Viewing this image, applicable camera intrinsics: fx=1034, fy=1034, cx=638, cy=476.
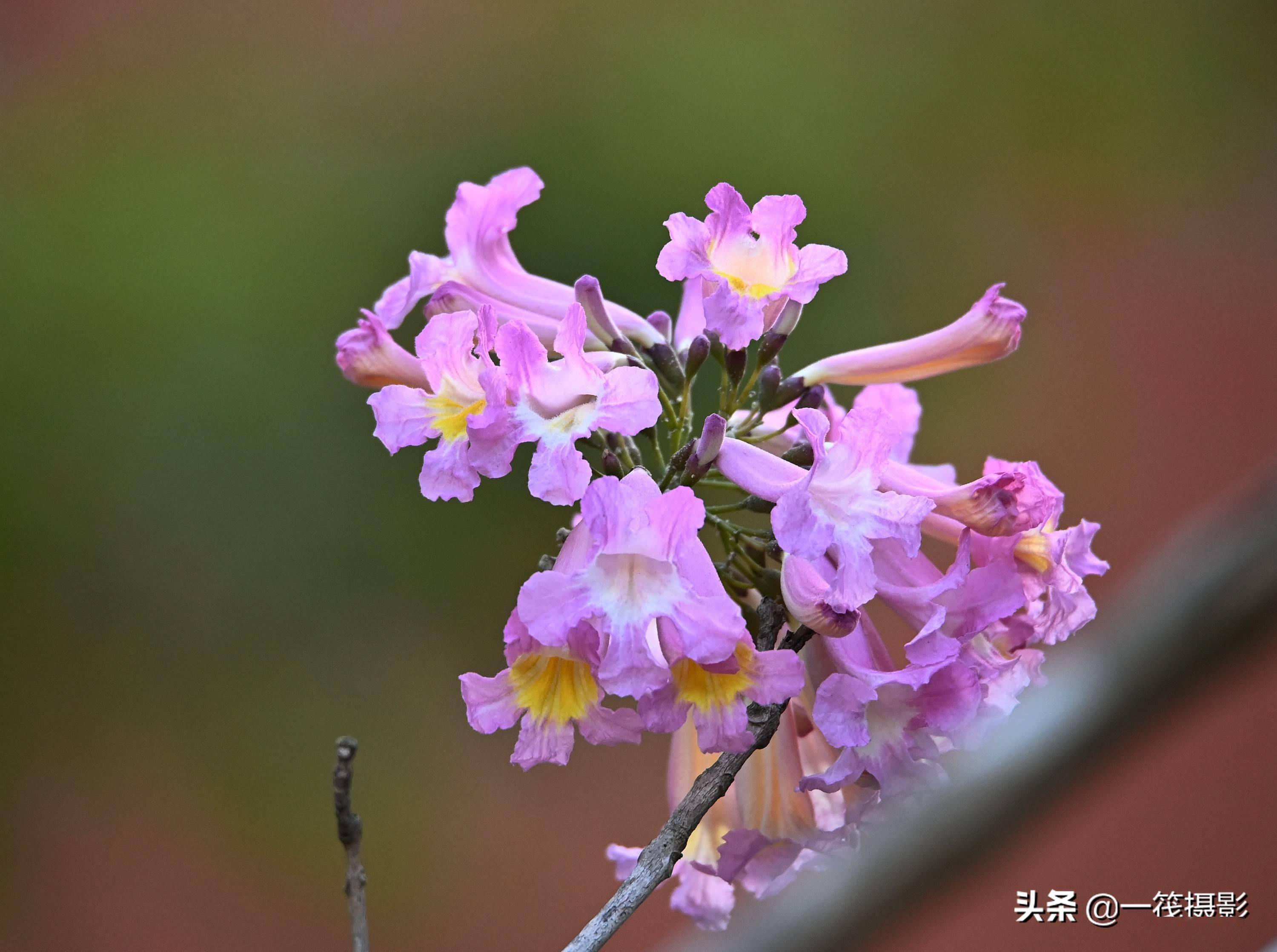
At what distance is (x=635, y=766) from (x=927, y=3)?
319 centimetres

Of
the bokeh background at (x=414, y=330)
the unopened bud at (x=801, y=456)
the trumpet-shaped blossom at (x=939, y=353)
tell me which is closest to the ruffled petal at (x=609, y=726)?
the unopened bud at (x=801, y=456)

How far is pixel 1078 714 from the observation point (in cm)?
90

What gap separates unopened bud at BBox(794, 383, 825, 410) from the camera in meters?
0.83

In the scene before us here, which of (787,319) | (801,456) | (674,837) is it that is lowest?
(674,837)

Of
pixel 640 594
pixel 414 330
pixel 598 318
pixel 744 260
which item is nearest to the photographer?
pixel 640 594

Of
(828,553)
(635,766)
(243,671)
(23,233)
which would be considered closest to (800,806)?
(828,553)

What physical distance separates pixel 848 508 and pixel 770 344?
0.65 feet

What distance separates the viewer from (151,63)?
3898mm

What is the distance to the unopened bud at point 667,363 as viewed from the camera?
33.6 inches

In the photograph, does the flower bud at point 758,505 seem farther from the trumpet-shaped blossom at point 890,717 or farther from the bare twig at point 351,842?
the bare twig at point 351,842

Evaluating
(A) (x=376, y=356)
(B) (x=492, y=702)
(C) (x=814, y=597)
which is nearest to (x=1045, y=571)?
(C) (x=814, y=597)

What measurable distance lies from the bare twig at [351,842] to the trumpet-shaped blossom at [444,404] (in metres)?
0.23

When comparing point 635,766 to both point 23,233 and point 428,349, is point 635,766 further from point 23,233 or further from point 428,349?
point 428,349

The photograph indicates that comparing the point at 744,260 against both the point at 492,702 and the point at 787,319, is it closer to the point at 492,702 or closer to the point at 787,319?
the point at 787,319
